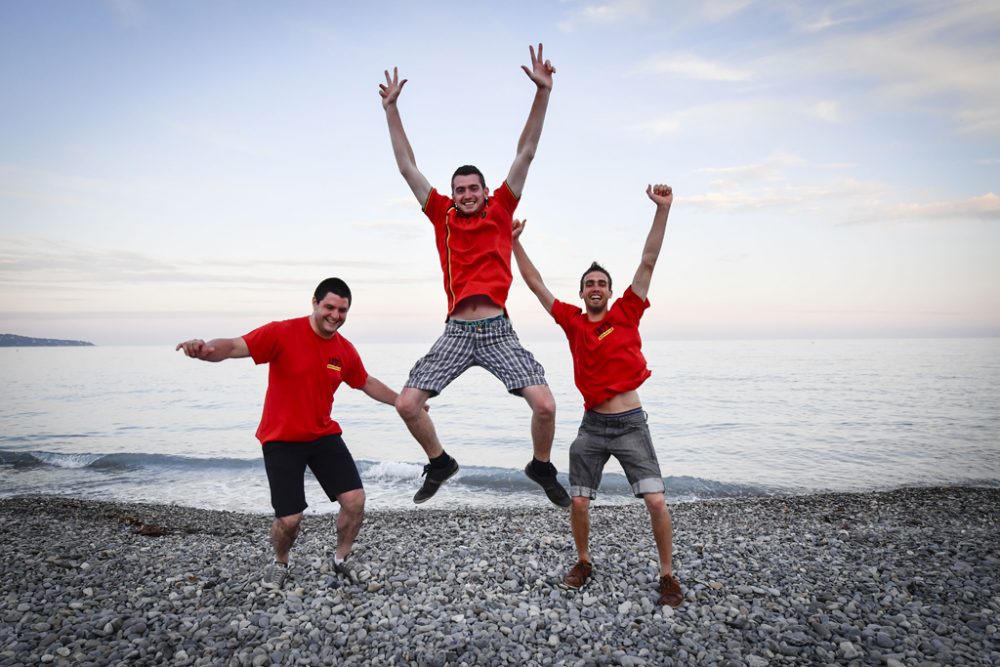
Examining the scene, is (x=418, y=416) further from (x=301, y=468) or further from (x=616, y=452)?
(x=616, y=452)

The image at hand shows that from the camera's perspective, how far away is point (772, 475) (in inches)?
664

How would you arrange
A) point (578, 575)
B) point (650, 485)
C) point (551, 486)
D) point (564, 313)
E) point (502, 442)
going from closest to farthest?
point (551, 486) → point (650, 485) → point (564, 313) → point (578, 575) → point (502, 442)

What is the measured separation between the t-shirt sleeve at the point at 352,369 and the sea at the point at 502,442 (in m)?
7.92

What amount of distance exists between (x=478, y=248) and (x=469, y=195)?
18.3 inches

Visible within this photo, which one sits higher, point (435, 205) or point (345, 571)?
point (435, 205)

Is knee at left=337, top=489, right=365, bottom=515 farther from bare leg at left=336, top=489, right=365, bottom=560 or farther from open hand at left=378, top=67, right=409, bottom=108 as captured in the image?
open hand at left=378, top=67, right=409, bottom=108

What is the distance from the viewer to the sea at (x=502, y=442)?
15.9 meters

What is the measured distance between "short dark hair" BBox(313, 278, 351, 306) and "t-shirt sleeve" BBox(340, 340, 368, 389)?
1.75 feet

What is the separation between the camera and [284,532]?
6.45 meters

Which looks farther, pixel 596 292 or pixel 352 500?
pixel 352 500

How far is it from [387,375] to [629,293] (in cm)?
4624

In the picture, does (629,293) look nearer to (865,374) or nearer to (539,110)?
(539,110)

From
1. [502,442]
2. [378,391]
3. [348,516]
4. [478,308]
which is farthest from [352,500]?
[502,442]

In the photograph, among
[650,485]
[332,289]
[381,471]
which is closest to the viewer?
[650,485]
